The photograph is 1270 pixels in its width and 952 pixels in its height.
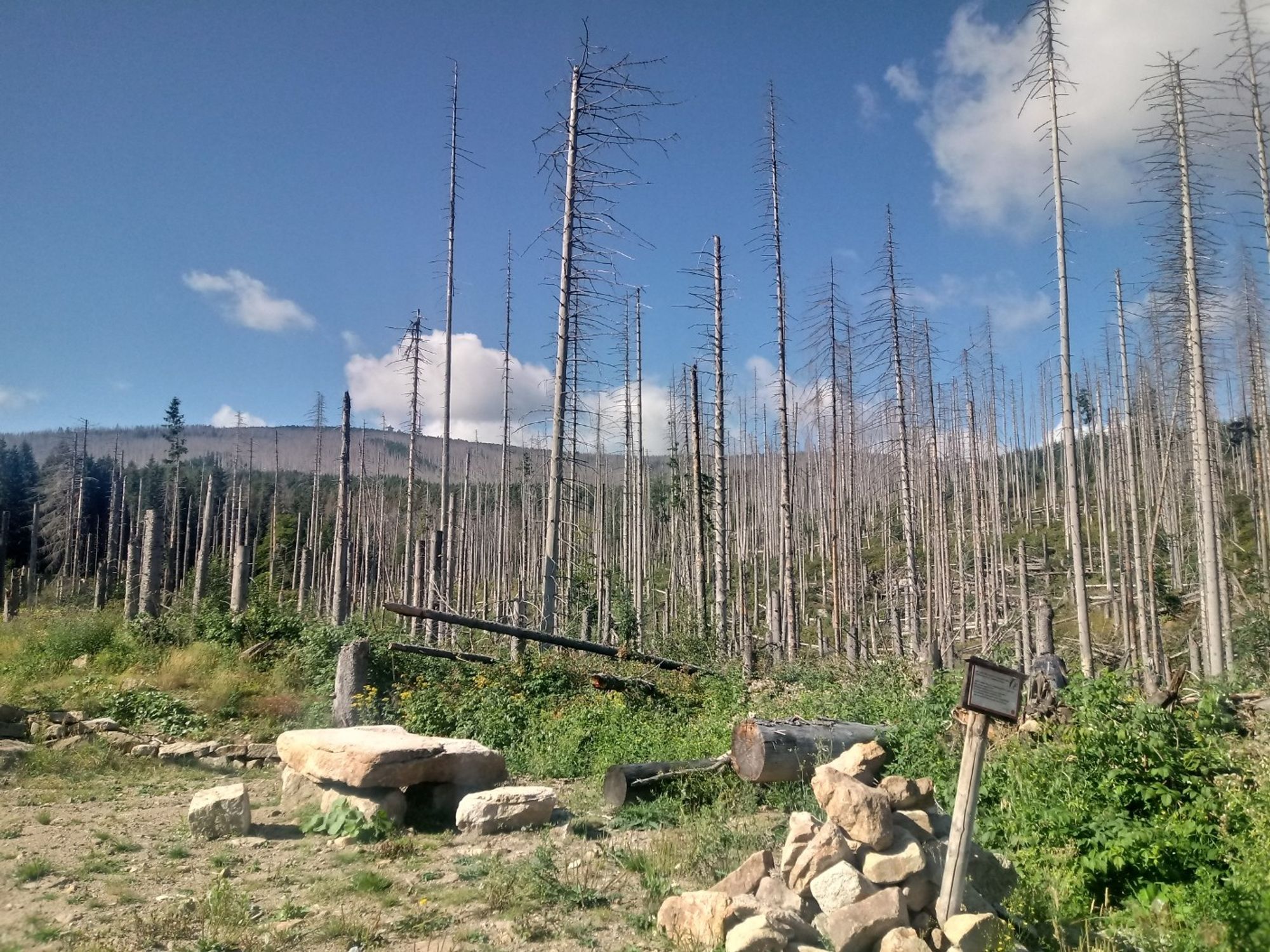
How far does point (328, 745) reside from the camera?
819cm

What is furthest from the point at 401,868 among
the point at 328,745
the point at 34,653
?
the point at 34,653

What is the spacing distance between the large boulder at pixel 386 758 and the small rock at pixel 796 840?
164 inches

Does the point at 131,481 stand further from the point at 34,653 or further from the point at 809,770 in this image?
the point at 809,770

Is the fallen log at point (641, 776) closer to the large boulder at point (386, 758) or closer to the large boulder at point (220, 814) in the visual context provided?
the large boulder at point (386, 758)

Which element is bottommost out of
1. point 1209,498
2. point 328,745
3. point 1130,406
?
point 328,745

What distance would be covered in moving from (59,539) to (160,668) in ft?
158

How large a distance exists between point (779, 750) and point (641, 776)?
1.48 m

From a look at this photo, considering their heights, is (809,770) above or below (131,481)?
below

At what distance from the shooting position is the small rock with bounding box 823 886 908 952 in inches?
183

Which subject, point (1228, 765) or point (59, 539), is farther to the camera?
point (59, 539)

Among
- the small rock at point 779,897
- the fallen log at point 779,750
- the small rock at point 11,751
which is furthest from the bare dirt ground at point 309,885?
the small rock at point 11,751

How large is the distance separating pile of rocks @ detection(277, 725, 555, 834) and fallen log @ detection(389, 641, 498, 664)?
442 centimetres

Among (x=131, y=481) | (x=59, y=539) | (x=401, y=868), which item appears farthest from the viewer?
(x=131, y=481)

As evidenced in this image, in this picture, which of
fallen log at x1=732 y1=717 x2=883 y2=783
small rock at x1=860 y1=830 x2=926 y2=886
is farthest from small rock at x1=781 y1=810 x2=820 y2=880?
fallen log at x1=732 y1=717 x2=883 y2=783
